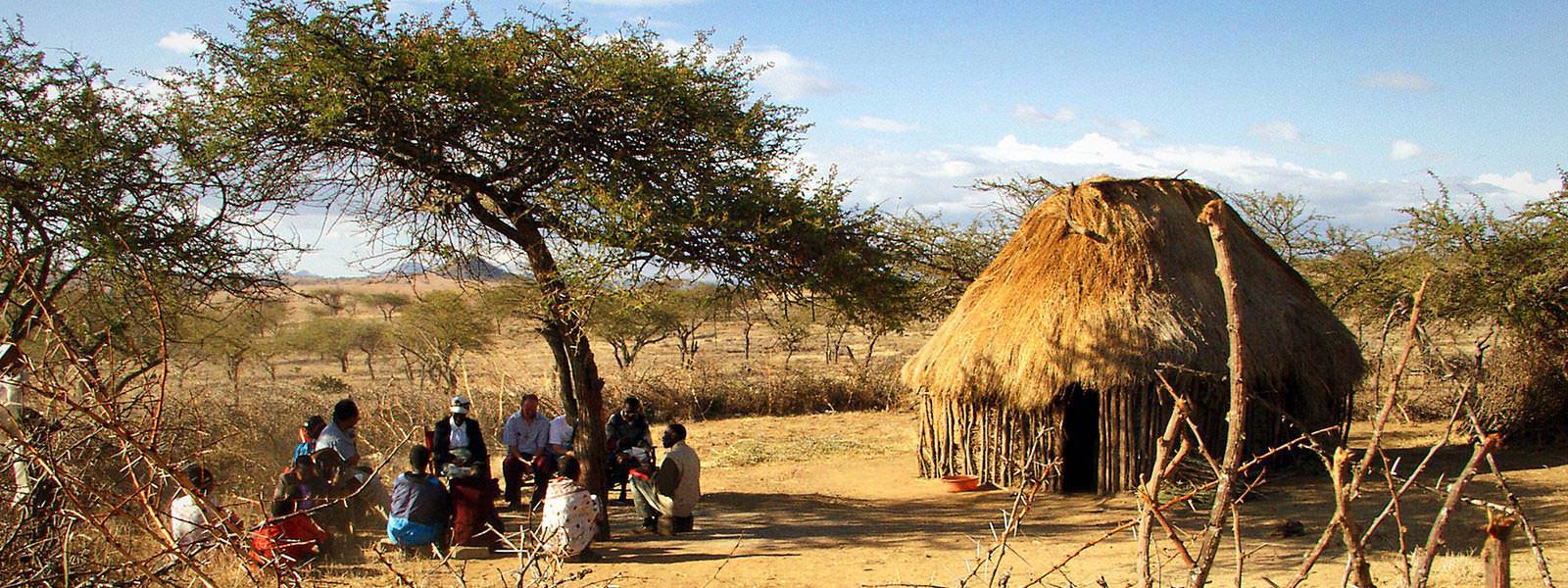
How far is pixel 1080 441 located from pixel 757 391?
310 inches

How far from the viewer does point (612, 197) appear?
Result: 850 centimetres

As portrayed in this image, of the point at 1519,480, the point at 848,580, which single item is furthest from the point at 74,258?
the point at 1519,480

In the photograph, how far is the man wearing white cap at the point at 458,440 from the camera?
A: 8.95 m

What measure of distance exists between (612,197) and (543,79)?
1.45 m

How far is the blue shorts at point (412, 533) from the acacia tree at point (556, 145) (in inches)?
74.2

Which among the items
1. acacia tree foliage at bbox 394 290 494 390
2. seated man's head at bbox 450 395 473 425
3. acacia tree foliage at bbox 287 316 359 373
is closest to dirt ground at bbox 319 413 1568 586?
seated man's head at bbox 450 395 473 425

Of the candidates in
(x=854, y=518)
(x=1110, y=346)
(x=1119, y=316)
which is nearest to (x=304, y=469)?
(x=854, y=518)

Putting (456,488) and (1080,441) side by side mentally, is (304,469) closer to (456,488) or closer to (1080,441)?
(456,488)

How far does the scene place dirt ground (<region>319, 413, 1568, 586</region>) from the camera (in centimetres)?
768

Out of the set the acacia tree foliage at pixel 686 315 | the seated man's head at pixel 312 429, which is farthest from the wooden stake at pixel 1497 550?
the acacia tree foliage at pixel 686 315

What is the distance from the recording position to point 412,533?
7.96 m

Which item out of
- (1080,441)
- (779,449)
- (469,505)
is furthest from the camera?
(779,449)

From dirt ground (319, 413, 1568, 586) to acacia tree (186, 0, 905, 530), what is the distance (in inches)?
69.8

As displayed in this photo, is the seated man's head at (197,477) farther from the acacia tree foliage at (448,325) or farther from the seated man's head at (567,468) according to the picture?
the acacia tree foliage at (448,325)
